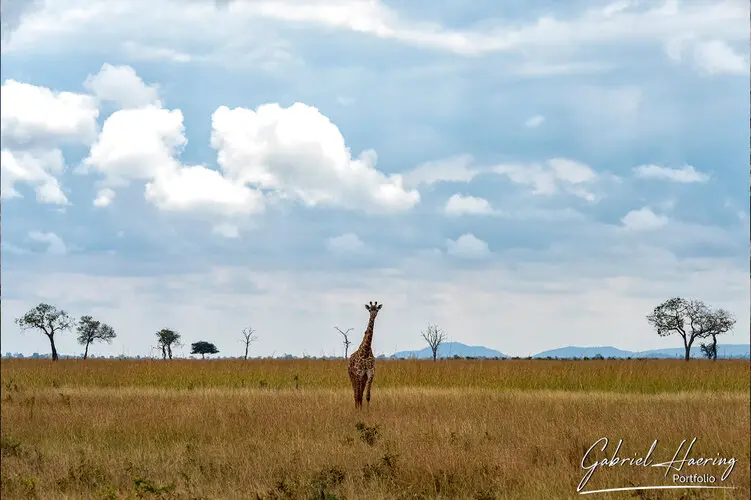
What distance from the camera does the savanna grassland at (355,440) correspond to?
31.8 feet

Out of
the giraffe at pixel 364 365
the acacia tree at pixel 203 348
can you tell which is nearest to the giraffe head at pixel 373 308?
the giraffe at pixel 364 365

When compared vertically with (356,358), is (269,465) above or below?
→ below

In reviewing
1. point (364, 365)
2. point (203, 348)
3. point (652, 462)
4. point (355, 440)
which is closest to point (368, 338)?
point (364, 365)

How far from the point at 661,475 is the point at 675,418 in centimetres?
553

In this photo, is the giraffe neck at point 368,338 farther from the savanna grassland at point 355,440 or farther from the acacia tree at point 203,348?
the acacia tree at point 203,348

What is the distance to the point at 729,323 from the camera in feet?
241

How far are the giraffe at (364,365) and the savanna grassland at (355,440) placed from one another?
19.5 inches

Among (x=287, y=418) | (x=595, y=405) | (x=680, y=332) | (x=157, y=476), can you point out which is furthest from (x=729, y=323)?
(x=157, y=476)

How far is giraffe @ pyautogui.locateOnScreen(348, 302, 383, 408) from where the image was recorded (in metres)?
17.6

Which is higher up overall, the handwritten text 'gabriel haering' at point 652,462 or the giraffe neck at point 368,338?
the giraffe neck at point 368,338

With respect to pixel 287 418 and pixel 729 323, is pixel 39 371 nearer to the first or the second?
pixel 287 418

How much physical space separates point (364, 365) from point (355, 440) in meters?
5.16

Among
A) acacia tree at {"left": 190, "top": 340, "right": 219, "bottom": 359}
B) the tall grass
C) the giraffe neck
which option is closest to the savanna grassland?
the tall grass

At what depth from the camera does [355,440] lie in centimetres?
1270
